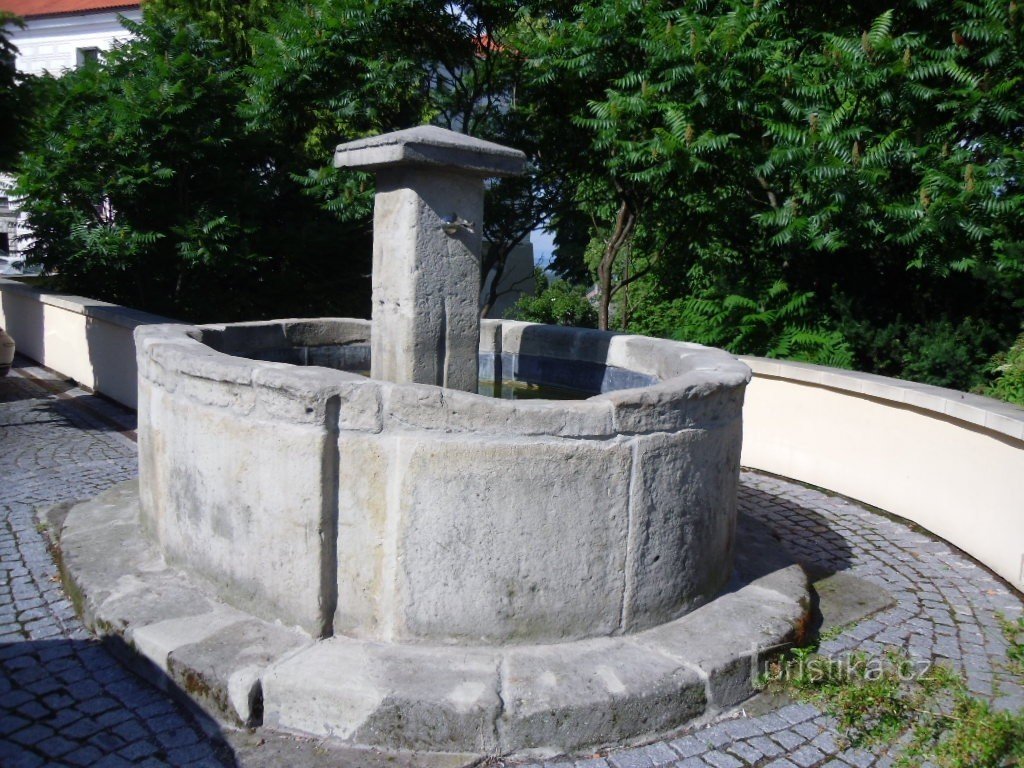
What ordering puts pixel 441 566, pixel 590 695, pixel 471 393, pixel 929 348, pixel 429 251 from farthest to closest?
pixel 929 348
pixel 429 251
pixel 471 393
pixel 441 566
pixel 590 695

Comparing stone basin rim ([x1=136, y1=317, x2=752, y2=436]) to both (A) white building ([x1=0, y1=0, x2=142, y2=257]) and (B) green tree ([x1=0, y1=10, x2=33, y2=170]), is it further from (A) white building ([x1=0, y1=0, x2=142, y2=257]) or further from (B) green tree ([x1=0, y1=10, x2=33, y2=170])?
(A) white building ([x1=0, y1=0, x2=142, y2=257])

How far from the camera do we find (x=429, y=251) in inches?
178

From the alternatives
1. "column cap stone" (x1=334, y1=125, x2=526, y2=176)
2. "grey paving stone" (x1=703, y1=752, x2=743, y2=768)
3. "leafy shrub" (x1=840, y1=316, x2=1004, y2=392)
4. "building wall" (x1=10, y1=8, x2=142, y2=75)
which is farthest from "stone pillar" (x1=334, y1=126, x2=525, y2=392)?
"building wall" (x1=10, y1=8, x2=142, y2=75)

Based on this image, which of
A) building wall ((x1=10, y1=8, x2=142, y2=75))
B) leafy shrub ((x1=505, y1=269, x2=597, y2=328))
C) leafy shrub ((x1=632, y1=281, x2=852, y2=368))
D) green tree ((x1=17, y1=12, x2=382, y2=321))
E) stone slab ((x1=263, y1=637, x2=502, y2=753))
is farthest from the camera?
building wall ((x1=10, y1=8, x2=142, y2=75))

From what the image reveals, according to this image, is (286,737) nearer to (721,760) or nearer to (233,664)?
(233,664)

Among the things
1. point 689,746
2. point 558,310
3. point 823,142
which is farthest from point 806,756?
point 558,310

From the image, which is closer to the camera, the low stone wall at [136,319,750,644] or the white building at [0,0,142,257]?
the low stone wall at [136,319,750,644]

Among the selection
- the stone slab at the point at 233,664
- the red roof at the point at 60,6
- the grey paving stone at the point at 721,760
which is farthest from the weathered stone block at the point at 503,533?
the red roof at the point at 60,6

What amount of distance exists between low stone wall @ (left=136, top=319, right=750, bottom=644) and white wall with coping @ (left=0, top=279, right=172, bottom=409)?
4550 mm

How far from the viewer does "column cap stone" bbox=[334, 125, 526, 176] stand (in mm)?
4242

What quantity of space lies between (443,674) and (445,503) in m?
0.65

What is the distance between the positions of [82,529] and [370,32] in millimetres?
6568

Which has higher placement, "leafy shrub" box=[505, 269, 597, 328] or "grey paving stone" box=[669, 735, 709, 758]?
"leafy shrub" box=[505, 269, 597, 328]

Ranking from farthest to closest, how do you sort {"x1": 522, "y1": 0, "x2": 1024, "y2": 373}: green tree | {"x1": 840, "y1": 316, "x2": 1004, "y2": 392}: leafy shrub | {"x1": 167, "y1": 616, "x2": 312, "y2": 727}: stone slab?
1. {"x1": 840, "y1": 316, "x2": 1004, "y2": 392}: leafy shrub
2. {"x1": 522, "y1": 0, "x2": 1024, "y2": 373}: green tree
3. {"x1": 167, "y1": 616, "x2": 312, "y2": 727}: stone slab
